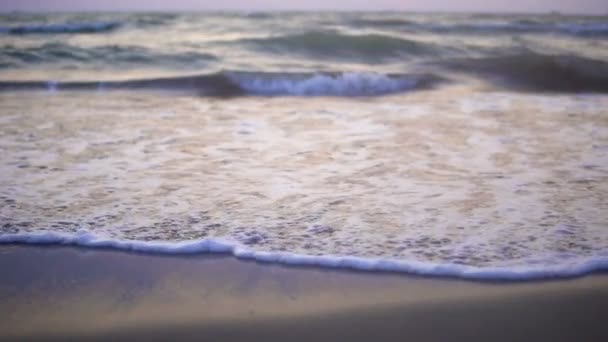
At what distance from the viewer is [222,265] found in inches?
96.3

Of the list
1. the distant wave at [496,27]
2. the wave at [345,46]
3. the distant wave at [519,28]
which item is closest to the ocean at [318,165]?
the wave at [345,46]

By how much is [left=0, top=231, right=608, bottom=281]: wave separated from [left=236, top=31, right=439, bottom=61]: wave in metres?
9.00

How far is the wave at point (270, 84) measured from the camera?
7.93 meters

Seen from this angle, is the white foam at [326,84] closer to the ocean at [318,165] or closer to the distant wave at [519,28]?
the ocean at [318,165]

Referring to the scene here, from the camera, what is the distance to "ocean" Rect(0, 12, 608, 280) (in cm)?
262

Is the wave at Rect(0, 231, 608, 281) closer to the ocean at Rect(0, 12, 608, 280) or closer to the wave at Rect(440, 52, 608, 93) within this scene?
the ocean at Rect(0, 12, 608, 280)

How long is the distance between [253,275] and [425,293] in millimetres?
729

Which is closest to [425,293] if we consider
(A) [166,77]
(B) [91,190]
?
(B) [91,190]

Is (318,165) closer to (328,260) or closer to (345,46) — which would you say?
(328,260)

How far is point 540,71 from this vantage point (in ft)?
31.8

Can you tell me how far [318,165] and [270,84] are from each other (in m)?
4.65

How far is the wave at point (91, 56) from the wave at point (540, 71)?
16.3ft

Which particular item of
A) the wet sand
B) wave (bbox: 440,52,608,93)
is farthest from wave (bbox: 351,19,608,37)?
the wet sand

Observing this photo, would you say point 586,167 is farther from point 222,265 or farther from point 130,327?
point 130,327
